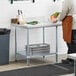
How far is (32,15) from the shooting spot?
6.30 m

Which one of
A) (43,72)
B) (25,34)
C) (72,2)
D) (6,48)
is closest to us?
(43,72)

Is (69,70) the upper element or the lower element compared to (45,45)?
lower

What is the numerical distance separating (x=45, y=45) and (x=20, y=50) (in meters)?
0.59

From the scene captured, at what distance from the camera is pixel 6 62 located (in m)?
5.83

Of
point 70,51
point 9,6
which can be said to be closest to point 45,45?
point 70,51

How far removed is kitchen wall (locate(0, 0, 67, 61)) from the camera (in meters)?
6.02

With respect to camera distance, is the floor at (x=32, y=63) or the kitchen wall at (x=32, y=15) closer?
the floor at (x=32, y=63)

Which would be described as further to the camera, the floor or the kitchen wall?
the kitchen wall

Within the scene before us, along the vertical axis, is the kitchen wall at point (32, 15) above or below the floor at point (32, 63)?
above

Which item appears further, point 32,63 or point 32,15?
point 32,15

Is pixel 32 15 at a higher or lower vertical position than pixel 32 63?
higher

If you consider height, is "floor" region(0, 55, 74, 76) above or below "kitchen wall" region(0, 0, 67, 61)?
below

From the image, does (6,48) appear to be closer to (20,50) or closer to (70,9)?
(20,50)

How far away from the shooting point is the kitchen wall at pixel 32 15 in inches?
237
